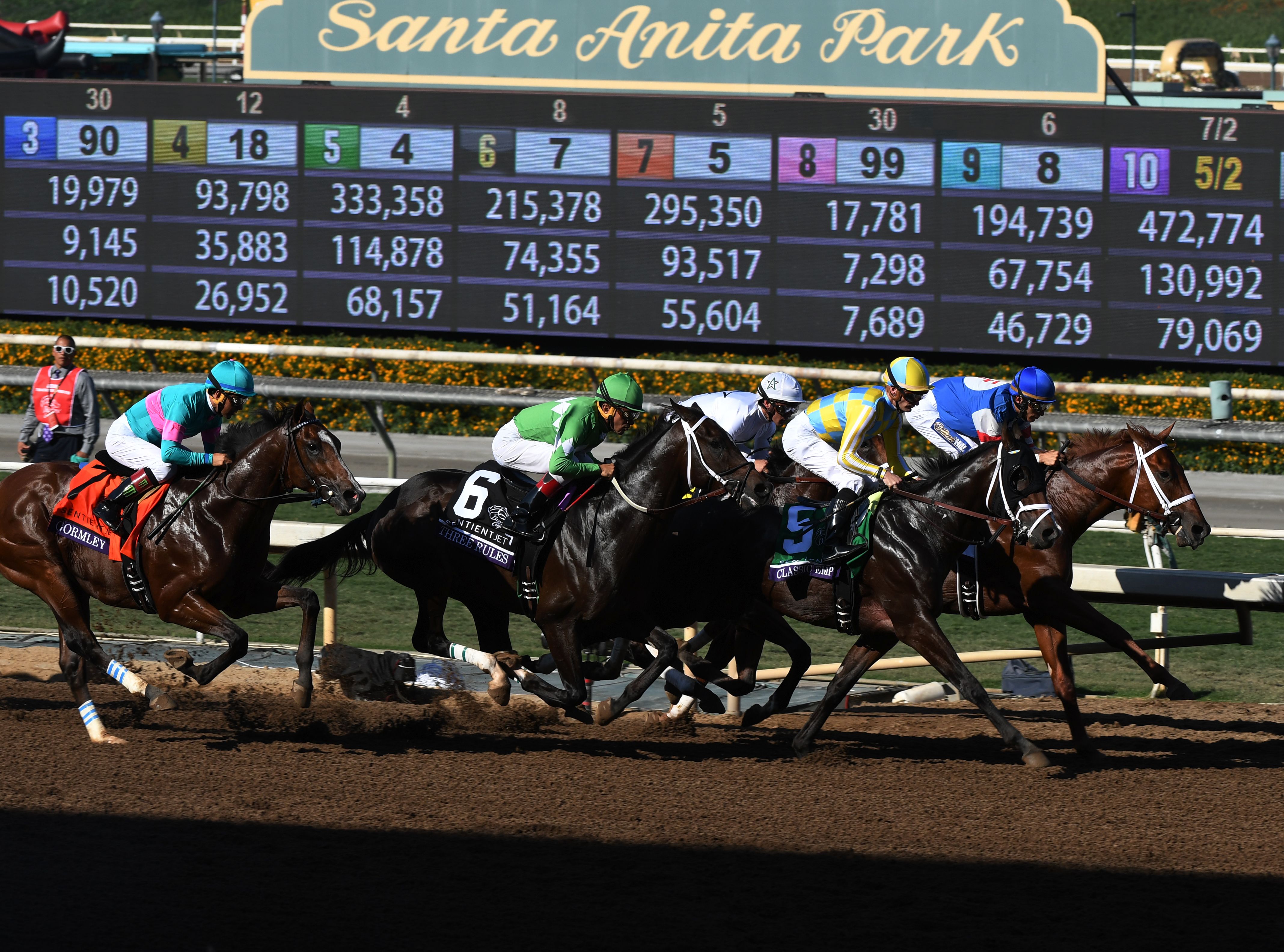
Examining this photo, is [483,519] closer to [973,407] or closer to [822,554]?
[822,554]

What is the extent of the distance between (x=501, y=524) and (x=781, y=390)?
129 cm

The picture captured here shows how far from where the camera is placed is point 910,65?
11281mm

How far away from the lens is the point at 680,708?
20.8ft

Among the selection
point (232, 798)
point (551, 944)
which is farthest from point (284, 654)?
point (551, 944)

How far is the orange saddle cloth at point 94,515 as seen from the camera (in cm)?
588

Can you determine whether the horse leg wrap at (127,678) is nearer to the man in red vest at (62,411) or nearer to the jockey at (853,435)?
the jockey at (853,435)

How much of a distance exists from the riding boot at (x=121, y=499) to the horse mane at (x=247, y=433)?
29 cm

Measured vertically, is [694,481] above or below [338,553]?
above

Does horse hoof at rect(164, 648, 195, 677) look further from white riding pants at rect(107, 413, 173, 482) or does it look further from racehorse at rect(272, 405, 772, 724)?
white riding pants at rect(107, 413, 173, 482)

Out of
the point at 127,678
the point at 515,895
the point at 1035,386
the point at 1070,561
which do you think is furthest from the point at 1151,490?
the point at 127,678

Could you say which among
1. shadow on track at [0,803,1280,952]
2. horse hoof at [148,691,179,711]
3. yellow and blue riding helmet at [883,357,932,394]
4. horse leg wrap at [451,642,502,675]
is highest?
yellow and blue riding helmet at [883,357,932,394]

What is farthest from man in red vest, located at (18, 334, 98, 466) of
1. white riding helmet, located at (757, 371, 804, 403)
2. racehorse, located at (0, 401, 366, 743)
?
white riding helmet, located at (757, 371, 804, 403)

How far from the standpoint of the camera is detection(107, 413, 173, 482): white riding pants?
613cm

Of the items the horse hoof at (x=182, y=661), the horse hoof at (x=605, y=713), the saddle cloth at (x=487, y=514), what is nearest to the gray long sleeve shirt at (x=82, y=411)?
the horse hoof at (x=182, y=661)
